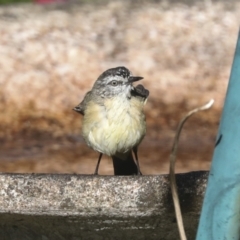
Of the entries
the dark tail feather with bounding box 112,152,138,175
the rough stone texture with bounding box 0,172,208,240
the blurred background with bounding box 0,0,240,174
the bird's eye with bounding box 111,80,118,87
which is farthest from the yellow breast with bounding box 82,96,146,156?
the rough stone texture with bounding box 0,172,208,240

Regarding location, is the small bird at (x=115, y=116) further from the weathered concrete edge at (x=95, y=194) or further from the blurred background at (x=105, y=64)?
the weathered concrete edge at (x=95, y=194)

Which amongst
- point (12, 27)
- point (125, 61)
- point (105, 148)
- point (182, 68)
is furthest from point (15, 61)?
point (105, 148)

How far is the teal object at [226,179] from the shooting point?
2119mm

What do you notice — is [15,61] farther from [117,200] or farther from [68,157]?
[117,200]

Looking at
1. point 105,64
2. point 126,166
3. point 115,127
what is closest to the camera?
point 115,127

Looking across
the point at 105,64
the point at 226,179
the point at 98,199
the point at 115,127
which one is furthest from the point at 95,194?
the point at 105,64

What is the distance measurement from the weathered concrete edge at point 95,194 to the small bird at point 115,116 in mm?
1708

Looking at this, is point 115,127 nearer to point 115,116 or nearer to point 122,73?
point 115,116

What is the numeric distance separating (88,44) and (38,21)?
411 millimetres

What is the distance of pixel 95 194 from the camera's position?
2.75m

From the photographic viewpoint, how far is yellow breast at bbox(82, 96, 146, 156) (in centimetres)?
451

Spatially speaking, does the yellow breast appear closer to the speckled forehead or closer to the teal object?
the speckled forehead

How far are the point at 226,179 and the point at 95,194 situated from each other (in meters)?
0.70

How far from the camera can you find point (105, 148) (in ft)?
14.9
